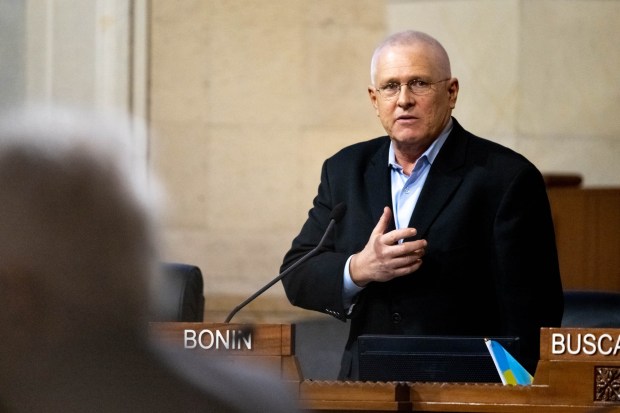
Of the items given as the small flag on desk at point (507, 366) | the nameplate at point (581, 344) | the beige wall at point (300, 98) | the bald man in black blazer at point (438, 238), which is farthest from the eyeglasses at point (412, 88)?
the beige wall at point (300, 98)

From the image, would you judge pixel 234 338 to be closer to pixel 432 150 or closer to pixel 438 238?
pixel 438 238

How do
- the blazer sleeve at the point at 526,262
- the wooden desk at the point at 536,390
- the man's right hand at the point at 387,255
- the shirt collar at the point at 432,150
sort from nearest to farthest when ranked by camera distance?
the wooden desk at the point at 536,390 → the man's right hand at the point at 387,255 → the blazer sleeve at the point at 526,262 → the shirt collar at the point at 432,150

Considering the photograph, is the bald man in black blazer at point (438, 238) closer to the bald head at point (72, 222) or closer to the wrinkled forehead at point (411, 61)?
the wrinkled forehead at point (411, 61)

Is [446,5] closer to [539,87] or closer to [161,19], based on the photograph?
[539,87]

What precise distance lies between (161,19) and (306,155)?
103 cm

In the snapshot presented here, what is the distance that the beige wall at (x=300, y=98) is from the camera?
22.0 ft

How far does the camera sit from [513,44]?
22.1 ft

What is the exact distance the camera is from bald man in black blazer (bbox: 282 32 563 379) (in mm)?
3244

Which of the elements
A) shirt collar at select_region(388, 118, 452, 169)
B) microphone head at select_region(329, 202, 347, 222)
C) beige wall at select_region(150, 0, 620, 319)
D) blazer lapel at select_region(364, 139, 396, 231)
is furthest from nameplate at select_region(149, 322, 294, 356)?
beige wall at select_region(150, 0, 620, 319)

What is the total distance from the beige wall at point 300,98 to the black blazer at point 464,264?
336 centimetres

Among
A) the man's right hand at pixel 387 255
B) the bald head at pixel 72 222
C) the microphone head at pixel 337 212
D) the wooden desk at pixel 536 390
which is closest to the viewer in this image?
the bald head at pixel 72 222

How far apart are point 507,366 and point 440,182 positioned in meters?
0.82

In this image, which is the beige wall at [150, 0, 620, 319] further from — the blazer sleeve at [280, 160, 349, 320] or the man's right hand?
the man's right hand

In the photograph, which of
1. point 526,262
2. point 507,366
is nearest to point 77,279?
point 507,366
